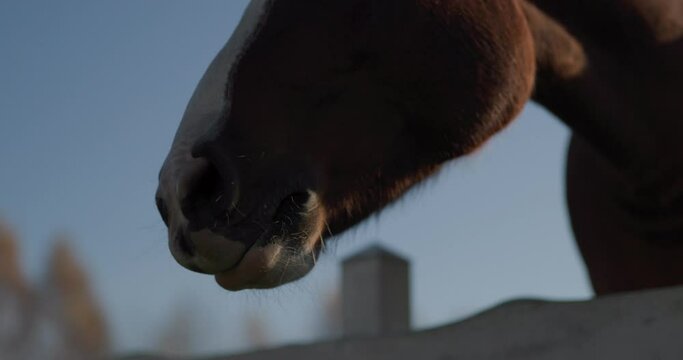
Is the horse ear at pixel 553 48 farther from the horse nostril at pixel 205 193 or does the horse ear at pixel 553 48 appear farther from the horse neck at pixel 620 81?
the horse nostril at pixel 205 193

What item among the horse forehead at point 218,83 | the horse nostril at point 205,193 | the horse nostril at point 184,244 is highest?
the horse forehead at point 218,83

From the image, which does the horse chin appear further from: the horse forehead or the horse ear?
the horse ear

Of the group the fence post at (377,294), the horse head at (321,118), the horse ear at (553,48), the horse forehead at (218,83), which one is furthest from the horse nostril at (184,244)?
the fence post at (377,294)

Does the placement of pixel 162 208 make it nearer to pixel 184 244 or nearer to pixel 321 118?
pixel 184 244

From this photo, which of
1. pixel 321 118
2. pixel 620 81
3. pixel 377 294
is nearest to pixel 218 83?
pixel 321 118

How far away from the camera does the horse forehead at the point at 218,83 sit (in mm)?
1501

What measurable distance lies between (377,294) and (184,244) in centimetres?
199

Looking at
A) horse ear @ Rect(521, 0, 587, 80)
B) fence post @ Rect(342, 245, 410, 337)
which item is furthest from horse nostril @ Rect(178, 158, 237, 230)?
fence post @ Rect(342, 245, 410, 337)

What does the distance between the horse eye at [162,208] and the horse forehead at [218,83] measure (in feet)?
0.31

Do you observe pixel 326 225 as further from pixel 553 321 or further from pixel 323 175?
pixel 553 321

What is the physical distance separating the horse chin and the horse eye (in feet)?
Answer: 0.35

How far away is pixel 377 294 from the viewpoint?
3348 millimetres

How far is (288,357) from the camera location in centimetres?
137

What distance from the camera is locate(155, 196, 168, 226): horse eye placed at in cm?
146
